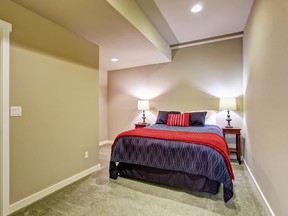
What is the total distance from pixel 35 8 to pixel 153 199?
2847 millimetres

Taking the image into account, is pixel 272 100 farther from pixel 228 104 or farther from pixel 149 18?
pixel 149 18

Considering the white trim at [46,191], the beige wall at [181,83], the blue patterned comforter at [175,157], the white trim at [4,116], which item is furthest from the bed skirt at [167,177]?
the beige wall at [181,83]

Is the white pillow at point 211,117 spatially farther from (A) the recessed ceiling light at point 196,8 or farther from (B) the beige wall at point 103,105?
(B) the beige wall at point 103,105

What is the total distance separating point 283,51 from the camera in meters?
1.47

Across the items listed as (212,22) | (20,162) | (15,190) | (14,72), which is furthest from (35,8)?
(212,22)

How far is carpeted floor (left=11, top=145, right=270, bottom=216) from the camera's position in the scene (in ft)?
6.17

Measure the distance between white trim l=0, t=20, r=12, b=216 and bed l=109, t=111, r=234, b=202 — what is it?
137 cm

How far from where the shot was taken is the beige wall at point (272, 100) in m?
1.46

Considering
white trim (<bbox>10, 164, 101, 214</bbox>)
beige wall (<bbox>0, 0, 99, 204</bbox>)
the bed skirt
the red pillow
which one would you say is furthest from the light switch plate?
the red pillow

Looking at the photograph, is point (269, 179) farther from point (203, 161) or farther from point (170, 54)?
point (170, 54)

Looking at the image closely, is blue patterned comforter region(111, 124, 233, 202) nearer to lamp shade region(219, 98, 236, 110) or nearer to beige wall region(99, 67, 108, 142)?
lamp shade region(219, 98, 236, 110)

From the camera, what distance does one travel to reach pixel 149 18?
3018 mm

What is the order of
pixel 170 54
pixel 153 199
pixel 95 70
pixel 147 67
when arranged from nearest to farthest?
pixel 153 199 → pixel 95 70 → pixel 170 54 → pixel 147 67

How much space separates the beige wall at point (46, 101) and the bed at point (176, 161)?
74 centimetres
